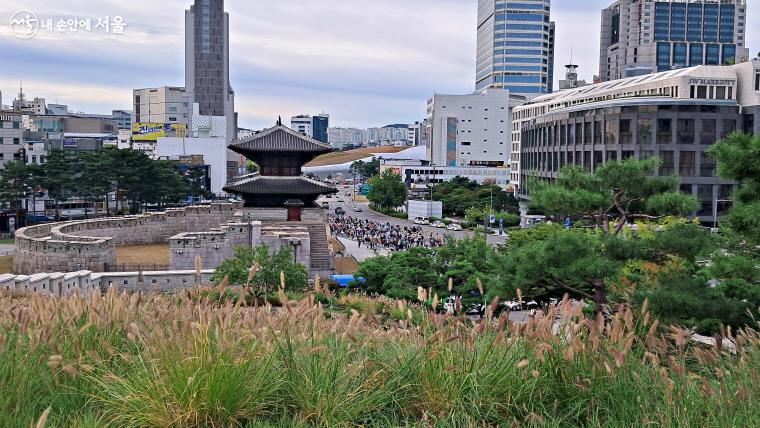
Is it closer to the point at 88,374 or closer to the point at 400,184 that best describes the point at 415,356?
the point at 88,374

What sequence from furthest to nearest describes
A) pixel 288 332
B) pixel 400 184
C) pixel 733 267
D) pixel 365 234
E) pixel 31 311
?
pixel 400 184 → pixel 365 234 → pixel 733 267 → pixel 31 311 → pixel 288 332

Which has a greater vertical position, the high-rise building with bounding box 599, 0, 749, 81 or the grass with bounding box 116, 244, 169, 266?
the high-rise building with bounding box 599, 0, 749, 81

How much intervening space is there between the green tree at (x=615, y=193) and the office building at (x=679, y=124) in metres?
26.4

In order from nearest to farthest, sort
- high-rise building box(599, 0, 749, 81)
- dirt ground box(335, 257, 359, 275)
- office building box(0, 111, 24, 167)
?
1. dirt ground box(335, 257, 359, 275)
2. office building box(0, 111, 24, 167)
3. high-rise building box(599, 0, 749, 81)

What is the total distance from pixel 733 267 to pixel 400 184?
61.9 metres

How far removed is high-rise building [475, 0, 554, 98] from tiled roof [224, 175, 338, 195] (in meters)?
80.6

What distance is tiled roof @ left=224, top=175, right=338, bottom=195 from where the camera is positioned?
41625mm

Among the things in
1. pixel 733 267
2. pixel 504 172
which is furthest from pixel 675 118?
pixel 504 172

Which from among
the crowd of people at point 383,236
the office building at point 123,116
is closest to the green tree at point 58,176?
the crowd of people at point 383,236

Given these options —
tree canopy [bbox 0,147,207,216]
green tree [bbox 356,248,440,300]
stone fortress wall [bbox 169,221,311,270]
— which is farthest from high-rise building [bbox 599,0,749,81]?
green tree [bbox 356,248,440,300]

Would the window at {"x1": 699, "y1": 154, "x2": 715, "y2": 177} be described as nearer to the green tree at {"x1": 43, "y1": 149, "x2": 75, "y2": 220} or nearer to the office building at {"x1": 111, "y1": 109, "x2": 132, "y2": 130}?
the green tree at {"x1": 43, "y1": 149, "x2": 75, "y2": 220}

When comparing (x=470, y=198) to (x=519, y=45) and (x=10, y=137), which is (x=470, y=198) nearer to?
(x=10, y=137)

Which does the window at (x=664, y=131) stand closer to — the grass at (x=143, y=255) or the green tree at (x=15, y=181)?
the grass at (x=143, y=255)

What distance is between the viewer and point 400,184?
7525 centimetres
